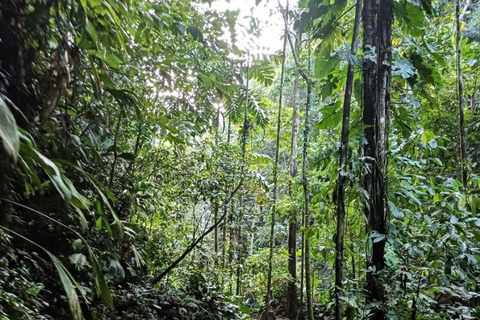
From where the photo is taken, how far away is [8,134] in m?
0.75

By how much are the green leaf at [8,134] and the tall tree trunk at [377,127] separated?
207cm

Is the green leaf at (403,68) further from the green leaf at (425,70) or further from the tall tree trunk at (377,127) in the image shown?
the green leaf at (425,70)

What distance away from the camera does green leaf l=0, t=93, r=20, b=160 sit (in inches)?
28.5

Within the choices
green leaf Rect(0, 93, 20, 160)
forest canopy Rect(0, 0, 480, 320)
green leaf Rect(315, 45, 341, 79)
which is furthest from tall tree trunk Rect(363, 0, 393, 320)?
green leaf Rect(0, 93, 20, 160)

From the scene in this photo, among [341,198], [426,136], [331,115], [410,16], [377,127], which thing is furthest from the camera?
[331,115]

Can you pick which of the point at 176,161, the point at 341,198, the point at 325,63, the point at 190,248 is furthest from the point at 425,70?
the point at 190,248

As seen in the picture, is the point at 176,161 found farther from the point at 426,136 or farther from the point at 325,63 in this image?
the point at 426,136

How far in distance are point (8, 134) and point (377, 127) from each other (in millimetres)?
2258

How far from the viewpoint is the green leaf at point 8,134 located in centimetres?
73

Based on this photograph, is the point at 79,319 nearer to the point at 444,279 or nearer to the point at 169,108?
the point at 444,279

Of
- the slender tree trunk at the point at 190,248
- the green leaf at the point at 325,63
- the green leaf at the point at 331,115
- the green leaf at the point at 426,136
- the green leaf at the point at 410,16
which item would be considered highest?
the green leaf at the point at 410,16

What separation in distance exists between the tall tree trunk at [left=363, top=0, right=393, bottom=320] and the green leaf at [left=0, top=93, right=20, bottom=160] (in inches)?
81.5

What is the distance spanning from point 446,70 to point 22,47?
510 centimetres

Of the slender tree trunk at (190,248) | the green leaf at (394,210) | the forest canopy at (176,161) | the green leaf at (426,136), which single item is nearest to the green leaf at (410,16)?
the forest canopy at (176,161)
